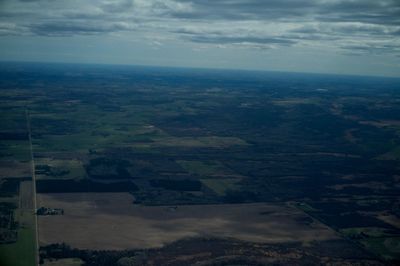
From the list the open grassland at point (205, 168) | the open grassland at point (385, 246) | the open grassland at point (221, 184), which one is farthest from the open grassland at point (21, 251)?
the open grassland at point (205, 168)

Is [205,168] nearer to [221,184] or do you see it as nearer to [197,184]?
[221,184]

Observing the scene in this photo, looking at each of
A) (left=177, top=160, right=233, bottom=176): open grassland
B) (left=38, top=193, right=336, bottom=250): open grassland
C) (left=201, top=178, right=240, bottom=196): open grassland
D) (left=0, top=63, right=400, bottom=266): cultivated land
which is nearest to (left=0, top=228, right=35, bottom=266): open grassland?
(left=0, top=63, right=400, bottom=266): cultivated land

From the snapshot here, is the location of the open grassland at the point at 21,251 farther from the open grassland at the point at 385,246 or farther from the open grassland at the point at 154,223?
the open grassland at the point at 385,246

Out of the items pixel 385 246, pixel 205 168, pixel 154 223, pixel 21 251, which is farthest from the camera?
pixel 205 168

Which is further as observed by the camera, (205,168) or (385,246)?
(205,168)

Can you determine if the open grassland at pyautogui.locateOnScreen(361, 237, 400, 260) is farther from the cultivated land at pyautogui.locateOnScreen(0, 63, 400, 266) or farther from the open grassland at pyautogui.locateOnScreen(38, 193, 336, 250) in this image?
the open grassland at pyautogui.locateOnScreen(38, 193, 336, 250)

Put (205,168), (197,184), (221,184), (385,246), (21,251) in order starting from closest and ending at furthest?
(21,251) < (385,246) < (197,184) < (221,184) < (205,168)

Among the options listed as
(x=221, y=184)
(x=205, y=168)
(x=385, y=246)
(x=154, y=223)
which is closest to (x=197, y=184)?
(x=221, y=184)
